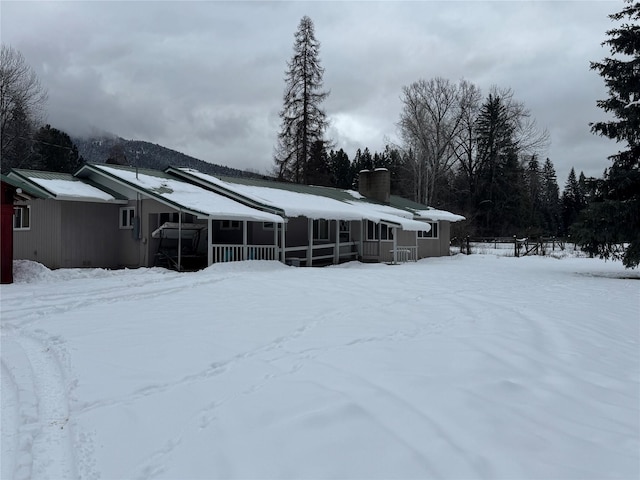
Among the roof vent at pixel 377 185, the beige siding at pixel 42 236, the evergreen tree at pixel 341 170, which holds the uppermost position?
the evergreen tree at pixel 341 170

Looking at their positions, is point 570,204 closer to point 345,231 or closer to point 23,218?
point 345,231

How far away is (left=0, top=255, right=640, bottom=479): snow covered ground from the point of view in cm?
330

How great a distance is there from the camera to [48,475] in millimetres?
3131

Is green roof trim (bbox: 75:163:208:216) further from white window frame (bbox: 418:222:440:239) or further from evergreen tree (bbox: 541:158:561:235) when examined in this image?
evergreen tree (bbox: 541:158:561:235)

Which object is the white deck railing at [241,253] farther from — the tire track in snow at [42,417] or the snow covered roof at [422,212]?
the snow covered roof at [422,212]

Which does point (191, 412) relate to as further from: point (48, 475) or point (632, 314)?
point (632, 314)

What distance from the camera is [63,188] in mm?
16906

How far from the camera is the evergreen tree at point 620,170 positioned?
15.5 metres

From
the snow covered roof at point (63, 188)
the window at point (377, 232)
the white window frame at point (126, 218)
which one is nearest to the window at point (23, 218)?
the snow covered roof at point (63, 188)

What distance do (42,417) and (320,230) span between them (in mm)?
18821

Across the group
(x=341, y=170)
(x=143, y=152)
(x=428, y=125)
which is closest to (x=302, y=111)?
(x=428, y=125)

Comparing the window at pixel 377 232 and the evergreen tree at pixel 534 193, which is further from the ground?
the evergreen tree at pixel 534 193

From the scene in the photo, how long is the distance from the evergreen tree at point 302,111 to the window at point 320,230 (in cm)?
1391

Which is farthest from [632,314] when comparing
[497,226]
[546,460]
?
[497,226]
